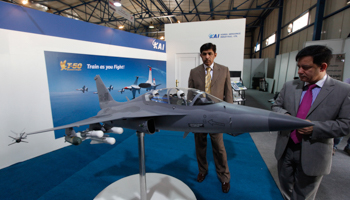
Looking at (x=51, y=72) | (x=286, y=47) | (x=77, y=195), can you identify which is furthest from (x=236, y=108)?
(x=286, y=47)

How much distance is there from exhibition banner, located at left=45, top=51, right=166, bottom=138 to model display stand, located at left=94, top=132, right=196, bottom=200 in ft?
6.06

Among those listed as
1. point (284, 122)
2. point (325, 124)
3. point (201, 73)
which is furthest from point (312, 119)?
point (201, 73)

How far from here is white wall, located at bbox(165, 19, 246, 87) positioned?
309 inches

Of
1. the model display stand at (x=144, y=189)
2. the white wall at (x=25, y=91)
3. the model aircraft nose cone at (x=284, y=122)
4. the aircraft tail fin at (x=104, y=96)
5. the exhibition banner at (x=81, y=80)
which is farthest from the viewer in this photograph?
the exhibition banner at (x=81, y=80)

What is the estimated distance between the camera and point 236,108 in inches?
76.4

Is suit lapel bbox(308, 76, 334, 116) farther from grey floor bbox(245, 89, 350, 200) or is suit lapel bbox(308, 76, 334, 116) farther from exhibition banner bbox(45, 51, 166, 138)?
exhibition banner bbox(45, 51, 166, 138)

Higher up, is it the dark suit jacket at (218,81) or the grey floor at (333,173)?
the dark suit jacket at (218,81)

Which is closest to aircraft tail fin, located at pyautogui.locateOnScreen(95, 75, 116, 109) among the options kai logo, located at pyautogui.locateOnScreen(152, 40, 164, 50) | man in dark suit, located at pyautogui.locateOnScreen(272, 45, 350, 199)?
man in dark suit, located at pyautogui.locateOnScreen(272, 45, 350, 199)

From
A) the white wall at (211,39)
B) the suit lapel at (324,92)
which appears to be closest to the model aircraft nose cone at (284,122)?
the suit lapel at (324,92)

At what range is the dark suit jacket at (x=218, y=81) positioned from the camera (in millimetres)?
3074

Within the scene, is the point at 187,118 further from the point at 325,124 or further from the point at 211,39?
the point at 211,39

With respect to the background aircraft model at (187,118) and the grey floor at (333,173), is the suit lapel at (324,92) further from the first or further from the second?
the grey floor at (333,173)

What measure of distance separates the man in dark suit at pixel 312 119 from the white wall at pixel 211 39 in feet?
20.3

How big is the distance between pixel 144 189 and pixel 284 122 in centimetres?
240
